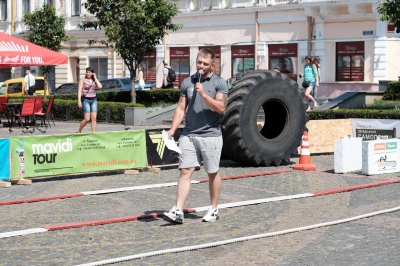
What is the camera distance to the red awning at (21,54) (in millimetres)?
24016

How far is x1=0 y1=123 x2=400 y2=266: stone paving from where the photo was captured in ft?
30.4

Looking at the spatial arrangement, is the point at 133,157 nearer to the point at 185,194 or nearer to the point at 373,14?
the point at 185,194

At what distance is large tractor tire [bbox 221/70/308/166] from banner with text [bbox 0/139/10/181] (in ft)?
13.5

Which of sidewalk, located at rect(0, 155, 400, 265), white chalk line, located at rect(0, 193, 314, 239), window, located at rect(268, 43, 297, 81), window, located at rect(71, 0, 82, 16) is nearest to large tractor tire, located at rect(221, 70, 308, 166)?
sidewalk, located at rect(0, 155, 400, 265)

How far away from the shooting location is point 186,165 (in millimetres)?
11102

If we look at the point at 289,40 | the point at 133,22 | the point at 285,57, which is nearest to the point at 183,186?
the point at 133,22

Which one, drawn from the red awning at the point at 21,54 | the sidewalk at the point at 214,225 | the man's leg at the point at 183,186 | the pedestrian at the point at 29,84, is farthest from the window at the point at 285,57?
the man's leg at the point at 183,186

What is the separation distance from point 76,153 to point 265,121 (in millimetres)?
4640

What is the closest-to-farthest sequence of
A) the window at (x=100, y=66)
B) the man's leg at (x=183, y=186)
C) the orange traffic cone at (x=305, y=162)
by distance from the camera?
the man's leg at (x=183, y=186), the orange traffic cone at (x=305, y=162), the window at (x=100, y=66)

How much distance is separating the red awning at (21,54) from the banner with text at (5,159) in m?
9.01

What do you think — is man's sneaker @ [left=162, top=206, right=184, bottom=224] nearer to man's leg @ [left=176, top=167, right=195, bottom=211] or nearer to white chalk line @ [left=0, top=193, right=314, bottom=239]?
man's leg @ [left=176, top=167, right=195, bottom=211]

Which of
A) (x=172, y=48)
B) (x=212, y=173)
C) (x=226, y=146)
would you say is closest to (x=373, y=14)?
(x=172, y=48)

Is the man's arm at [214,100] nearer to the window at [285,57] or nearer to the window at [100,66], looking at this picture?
the window at [285,57]

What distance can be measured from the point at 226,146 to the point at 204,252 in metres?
7.95
